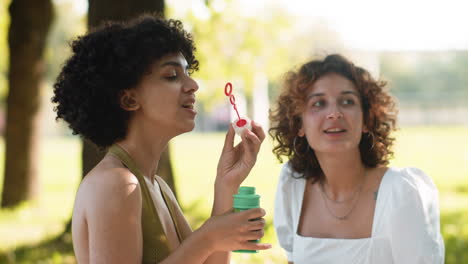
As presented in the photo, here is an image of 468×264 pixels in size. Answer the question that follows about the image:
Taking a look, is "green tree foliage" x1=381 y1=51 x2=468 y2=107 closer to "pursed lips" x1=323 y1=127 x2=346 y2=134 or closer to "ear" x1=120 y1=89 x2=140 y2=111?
"pursed lips" x1=323 y1=127 x2=346 y2=134

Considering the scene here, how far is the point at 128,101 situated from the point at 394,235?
5.06ft

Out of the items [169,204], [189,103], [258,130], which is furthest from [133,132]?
[258,130]

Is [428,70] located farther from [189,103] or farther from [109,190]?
[109,190]

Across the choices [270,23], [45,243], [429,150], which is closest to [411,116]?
[429,150]

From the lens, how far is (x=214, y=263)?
2447 millimetres

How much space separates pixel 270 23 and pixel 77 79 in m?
17.2

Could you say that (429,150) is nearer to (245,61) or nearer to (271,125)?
(245,61)

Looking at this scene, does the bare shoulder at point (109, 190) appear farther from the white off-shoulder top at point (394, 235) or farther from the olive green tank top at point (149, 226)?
the white off-shoulder top at point (394, 235)

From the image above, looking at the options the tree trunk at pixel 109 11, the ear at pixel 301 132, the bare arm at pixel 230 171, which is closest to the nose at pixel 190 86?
the bare arm at pixel 230 171

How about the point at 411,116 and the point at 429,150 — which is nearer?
the point at 429,150

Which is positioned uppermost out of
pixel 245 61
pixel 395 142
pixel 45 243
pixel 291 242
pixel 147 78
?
pixel 245 61

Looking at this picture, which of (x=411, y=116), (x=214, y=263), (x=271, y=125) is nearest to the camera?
(x=214, y=263)

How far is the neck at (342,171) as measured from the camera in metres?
3.36

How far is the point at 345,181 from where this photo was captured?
11.3 ft
